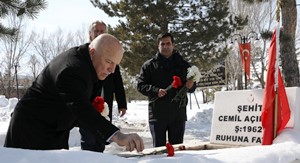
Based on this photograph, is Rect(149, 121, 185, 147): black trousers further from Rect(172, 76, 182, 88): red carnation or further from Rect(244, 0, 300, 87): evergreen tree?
Rect(244, 0, 300, 87): evergreen tree

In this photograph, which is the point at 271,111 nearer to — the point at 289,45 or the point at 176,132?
the point at 176,132

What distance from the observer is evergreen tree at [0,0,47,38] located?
6586mm

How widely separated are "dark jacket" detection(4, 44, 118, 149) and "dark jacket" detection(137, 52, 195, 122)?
164cm

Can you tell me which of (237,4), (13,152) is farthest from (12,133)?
(237,4)

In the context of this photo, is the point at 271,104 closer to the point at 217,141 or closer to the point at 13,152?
the point at 217,141

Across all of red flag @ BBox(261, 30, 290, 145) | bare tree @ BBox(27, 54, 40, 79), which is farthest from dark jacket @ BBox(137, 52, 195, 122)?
bare tree @ BBox(27, 54, 40, 79)

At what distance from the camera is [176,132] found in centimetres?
361

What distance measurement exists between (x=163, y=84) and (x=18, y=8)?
4.13 m

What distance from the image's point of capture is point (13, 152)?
115cm

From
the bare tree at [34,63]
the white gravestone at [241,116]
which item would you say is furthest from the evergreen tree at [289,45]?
the bare tree at [34,63]

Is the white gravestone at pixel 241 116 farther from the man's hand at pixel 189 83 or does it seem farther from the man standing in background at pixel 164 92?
the man standing in background at pixel 164 92

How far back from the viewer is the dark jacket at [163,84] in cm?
362

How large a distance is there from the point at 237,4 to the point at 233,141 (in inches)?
785

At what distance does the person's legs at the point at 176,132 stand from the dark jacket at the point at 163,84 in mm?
60
